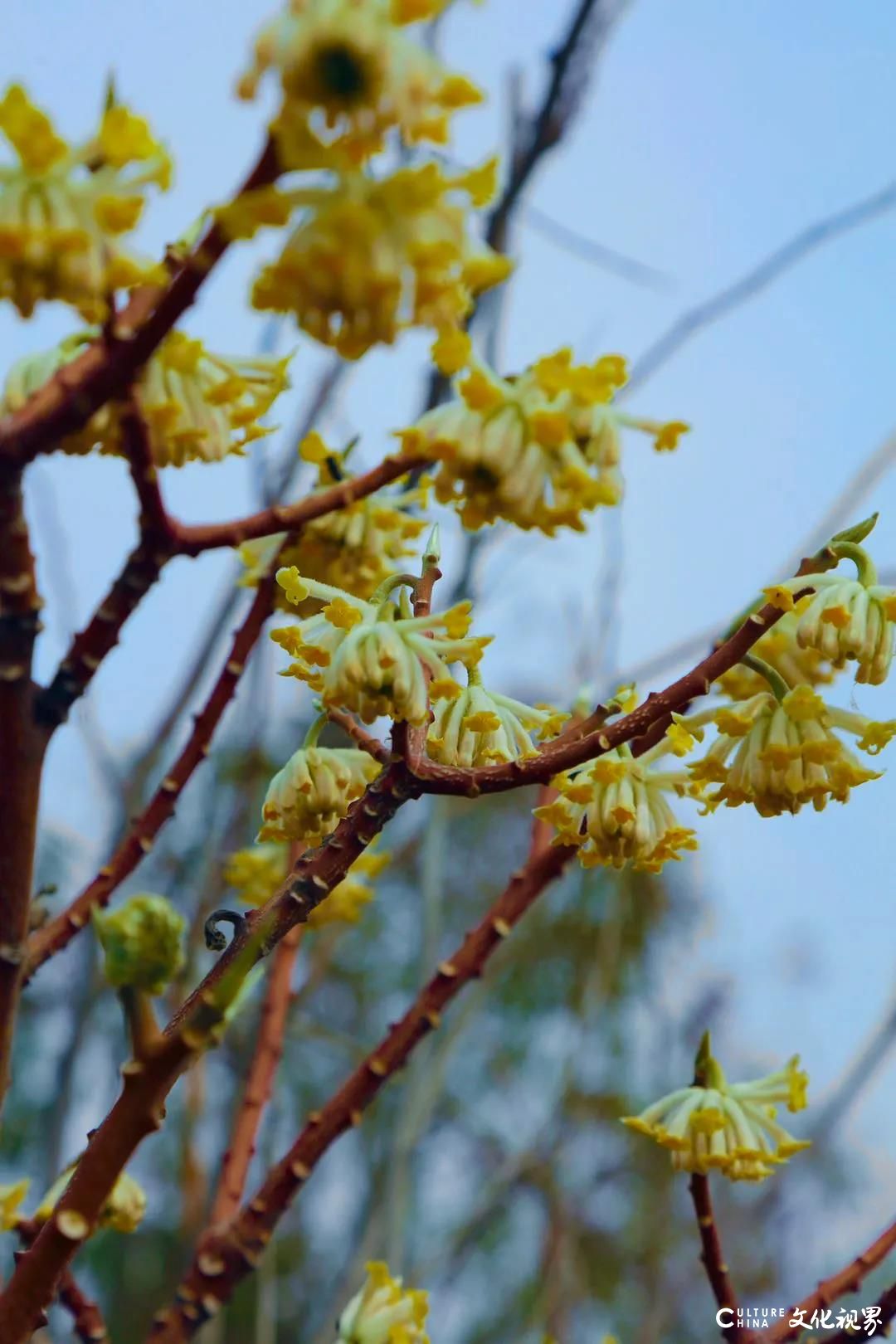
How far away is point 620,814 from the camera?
56 cm

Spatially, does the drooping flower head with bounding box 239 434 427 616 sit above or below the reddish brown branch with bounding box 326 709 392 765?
above

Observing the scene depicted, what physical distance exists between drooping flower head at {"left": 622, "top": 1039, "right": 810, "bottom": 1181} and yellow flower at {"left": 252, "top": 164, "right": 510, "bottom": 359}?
44 centimetres

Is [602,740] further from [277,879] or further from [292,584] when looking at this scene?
[277,879]

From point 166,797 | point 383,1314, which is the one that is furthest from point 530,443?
point 383,1314

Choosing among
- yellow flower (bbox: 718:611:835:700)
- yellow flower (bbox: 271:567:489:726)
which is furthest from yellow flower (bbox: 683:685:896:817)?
yellow flower (bbox: 271:567:489:726)

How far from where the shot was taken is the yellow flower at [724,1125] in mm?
667

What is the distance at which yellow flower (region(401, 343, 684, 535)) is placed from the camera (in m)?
0.39

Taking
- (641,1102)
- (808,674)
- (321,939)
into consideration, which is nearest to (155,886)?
(321,939)

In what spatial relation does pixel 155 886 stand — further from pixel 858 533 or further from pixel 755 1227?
pixel 858 533

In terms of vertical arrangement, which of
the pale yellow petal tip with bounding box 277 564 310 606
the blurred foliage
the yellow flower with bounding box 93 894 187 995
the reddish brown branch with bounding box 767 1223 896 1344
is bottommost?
the reddish brown branch with bounding box 767 1223 896 1344

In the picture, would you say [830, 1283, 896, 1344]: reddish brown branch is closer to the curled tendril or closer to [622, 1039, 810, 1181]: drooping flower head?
[622, 1039, 810, 1181]: drooping flower head

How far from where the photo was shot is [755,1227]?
7.21 feet

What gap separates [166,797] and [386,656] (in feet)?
0.89

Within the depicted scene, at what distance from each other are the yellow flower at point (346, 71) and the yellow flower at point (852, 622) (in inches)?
10.1
